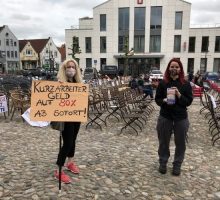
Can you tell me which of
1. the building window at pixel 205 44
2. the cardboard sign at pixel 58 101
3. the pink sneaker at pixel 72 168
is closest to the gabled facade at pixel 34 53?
the building window at pixel 205 44

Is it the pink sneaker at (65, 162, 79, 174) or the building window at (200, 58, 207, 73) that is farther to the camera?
the building window at (200, 58, 207, 73)

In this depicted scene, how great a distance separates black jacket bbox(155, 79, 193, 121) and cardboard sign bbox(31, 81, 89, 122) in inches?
51.3

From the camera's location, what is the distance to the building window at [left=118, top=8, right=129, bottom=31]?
1828 inches

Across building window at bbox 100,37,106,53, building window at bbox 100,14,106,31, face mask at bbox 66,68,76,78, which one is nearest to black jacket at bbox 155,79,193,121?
face mask at bbox 66,68,76,78

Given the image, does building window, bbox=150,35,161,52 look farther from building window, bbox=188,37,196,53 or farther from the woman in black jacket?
the woman in black jacket

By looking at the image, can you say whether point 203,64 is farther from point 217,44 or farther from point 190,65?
point 217,44

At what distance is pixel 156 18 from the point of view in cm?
4575

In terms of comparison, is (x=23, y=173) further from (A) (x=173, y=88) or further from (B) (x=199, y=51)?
(B) (x=199, y=51)

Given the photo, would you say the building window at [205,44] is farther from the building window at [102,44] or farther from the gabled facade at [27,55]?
the gabled facade at [27,55]

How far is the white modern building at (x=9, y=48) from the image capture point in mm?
67312

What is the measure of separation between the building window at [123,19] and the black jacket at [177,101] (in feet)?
145

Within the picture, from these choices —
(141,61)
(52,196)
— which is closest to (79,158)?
(52,196)

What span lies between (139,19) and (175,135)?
145ft

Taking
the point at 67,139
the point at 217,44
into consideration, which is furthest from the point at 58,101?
the point at 217,44
